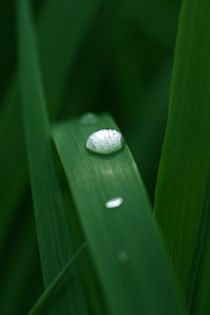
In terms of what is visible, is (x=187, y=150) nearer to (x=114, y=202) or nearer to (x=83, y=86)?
(x=114, y=202)

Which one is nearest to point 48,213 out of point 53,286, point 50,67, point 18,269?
point 53,286

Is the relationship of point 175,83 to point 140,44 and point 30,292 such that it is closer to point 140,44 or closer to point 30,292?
point 30,292

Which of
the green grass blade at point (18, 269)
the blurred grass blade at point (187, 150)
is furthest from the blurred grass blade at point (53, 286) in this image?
the green grass blade at point (18, 269)

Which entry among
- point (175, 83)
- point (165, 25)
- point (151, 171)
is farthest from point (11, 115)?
point (165, 25)

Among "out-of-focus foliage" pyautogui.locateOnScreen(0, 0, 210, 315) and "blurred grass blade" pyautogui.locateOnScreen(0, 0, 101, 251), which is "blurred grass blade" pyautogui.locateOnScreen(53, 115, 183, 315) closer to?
"out-of-focus foliage" pyautogui.locateOnScreen(0, 0, 210, 315)

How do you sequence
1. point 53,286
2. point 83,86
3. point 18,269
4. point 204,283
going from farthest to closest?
point 83,86 → point 18,269 → point 204,283 → point 53,286

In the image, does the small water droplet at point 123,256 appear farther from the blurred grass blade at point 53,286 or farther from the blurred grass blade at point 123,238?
the blurred grass blade at point 53,286
